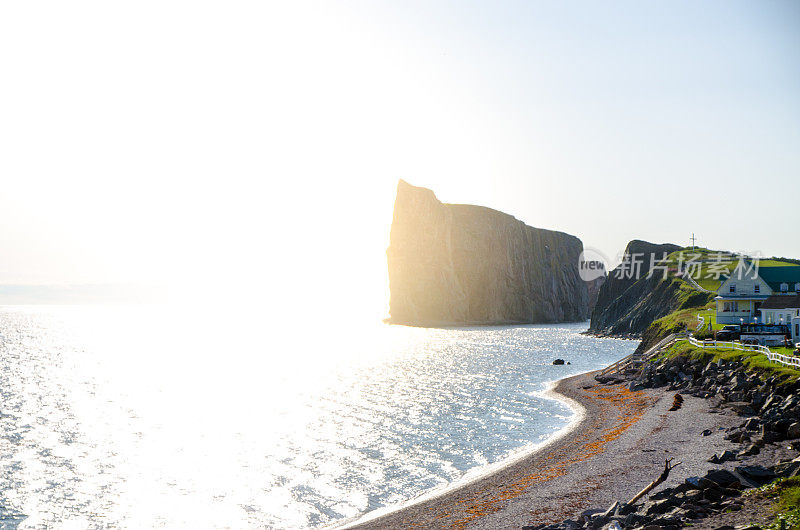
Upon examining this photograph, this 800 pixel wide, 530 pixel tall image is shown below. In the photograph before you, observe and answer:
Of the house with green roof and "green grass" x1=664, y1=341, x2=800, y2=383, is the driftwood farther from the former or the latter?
the house with green roof

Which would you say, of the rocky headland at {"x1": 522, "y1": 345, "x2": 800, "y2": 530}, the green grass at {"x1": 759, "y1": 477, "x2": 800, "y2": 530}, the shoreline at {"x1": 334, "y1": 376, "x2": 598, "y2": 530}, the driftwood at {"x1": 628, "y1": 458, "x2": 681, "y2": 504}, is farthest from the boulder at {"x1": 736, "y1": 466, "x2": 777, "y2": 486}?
the shoreline at {"x1": 334, "y1": 376, "x2": 598, "y2": 530}

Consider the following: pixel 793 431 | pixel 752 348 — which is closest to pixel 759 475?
pixel 793 431

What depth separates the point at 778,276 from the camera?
282 feet

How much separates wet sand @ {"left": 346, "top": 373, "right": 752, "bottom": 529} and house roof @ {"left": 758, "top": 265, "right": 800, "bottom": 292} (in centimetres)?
4562

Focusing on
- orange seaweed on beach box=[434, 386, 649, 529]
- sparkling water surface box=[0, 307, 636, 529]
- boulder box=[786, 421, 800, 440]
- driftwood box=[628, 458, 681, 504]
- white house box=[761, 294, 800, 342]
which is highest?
white house box=[761, 294, 800, 342]

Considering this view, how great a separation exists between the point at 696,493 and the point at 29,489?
3330 centimetres

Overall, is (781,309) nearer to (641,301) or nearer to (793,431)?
(793,431)

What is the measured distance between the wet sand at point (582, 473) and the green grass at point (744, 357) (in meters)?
4.45

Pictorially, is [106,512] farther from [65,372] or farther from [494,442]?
[65,372]

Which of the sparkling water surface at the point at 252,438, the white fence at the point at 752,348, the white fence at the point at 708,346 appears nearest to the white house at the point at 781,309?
the white fence at the point at 752,348

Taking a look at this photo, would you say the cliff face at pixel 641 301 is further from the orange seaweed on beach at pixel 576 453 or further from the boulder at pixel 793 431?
the boulder at pixel 793 431

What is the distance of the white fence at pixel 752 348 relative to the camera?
141 feet

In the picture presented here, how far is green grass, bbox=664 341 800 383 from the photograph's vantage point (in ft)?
135

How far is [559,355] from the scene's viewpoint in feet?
375
